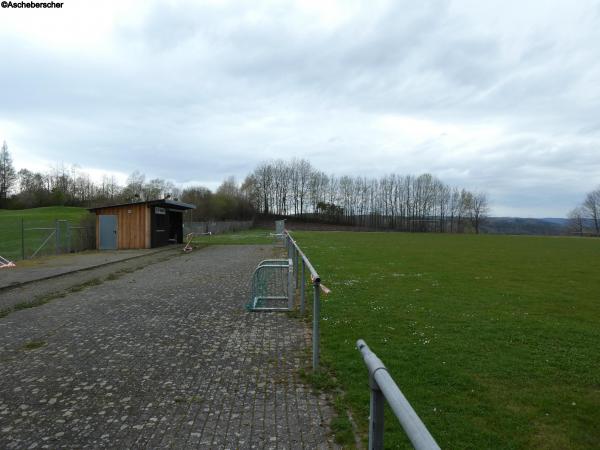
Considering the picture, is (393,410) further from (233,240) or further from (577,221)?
(577,221)

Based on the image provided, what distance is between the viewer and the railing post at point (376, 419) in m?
1.79

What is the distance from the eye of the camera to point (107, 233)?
78.8 ft

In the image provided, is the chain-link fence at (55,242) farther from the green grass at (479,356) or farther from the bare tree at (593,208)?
the bare tree at (593,208)

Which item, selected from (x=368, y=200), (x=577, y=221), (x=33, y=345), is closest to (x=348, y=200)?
(x=368, y=200)

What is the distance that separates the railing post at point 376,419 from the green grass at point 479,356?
165 centimetres

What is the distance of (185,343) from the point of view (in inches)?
232

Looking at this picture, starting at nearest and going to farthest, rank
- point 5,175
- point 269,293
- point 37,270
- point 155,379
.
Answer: point 155,379 → point 269,293 → point 37,270 → point 5,175

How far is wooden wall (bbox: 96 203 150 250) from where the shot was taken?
24078 mm

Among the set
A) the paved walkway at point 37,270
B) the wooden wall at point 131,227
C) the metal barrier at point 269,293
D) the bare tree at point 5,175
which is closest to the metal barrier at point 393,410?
the metal barrier at point 269,293

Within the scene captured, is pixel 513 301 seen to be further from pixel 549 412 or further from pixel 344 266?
pixel 344 266

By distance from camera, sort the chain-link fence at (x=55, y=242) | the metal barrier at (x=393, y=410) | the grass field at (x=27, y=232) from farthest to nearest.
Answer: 1. the grass field at (x=27, y=232)
2. the chain-link fence at (x=55, y=242)
3. the metal barrier at (x=393, y=410)

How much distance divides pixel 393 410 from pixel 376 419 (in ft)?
1.47

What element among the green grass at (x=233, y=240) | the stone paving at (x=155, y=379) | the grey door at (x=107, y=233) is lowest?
the green grass at (x=233, y=240)

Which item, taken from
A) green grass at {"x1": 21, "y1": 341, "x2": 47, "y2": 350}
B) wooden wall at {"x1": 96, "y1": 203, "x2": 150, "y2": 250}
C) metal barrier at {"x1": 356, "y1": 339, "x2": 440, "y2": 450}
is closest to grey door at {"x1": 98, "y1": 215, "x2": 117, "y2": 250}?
wooden wall at {"x1": 96, "y1": 203, "x2": 150, "y2": 250}
